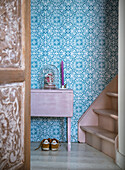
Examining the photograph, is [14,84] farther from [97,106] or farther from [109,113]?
[97,106]

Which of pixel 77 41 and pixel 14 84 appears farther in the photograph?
pixel 77 41

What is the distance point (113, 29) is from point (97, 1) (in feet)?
1.59

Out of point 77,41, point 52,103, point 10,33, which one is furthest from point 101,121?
point 10,33

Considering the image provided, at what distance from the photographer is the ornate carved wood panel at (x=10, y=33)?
1.38 metres

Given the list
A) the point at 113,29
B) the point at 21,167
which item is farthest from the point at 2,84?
the point at 113,29

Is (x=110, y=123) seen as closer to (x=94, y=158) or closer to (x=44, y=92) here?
(x=94, y=158)

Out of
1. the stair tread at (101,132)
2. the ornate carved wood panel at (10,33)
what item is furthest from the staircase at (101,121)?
the ornate carved wood panel at (10,33)

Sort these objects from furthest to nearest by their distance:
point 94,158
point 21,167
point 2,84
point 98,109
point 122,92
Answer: point 98,109, point 94,158, point 122,92, point 21,167, point 2,84

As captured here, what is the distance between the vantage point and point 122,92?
89.2 inches

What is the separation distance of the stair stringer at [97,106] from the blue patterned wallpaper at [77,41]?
76mm

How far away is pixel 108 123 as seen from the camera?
2.94 meters

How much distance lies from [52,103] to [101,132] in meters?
0.73

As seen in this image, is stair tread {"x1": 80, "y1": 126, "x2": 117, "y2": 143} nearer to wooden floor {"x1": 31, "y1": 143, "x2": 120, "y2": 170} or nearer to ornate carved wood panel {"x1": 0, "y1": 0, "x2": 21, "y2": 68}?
wooden floor {"x1": 31, "y1": 143, "x2": 120, "y2": 170}

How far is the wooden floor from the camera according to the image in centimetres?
223
